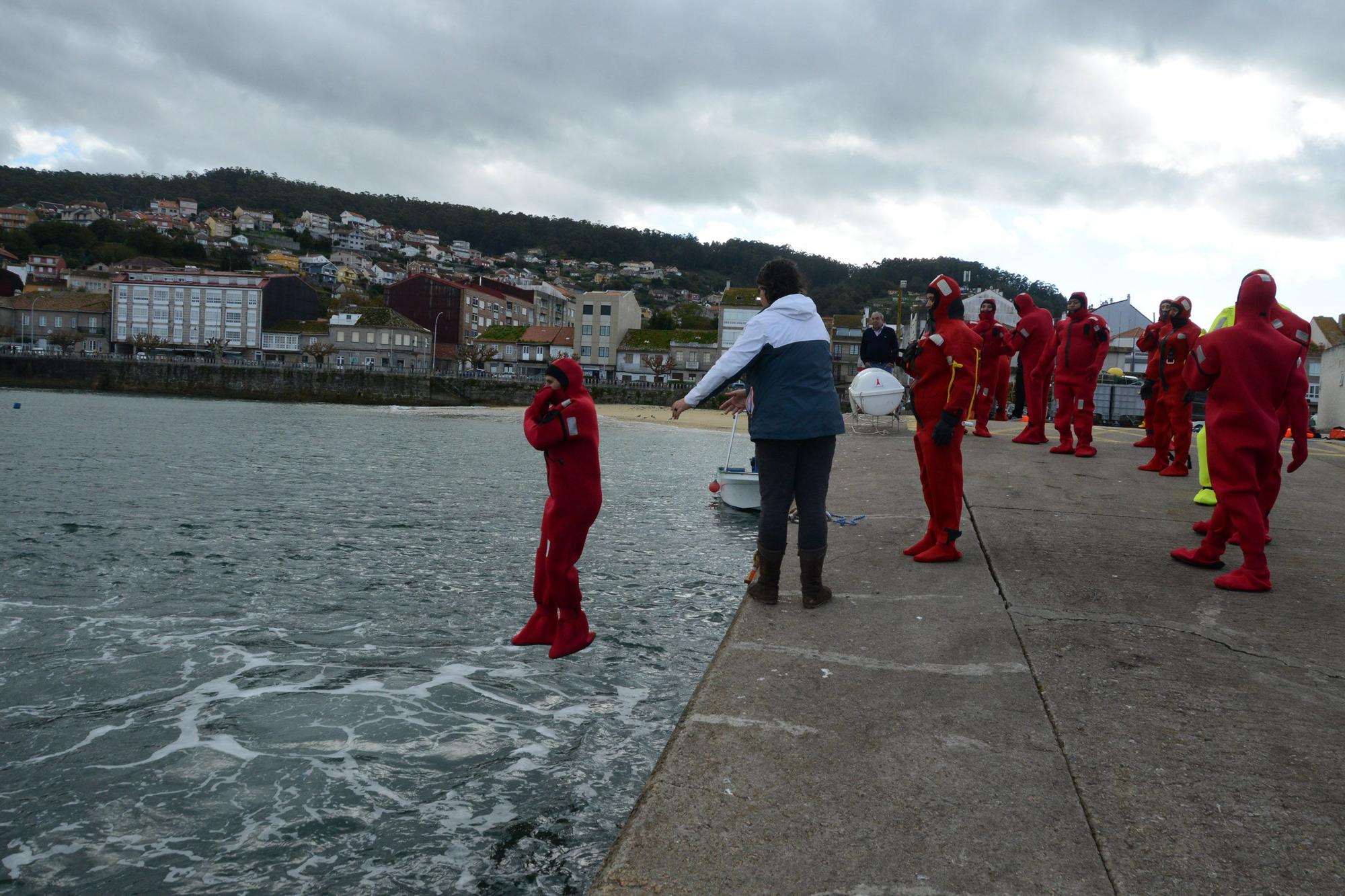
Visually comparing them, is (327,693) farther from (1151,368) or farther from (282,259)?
(282,259)

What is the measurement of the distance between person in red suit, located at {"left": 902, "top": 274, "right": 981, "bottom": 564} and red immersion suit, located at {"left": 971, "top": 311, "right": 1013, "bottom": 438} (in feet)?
25.7

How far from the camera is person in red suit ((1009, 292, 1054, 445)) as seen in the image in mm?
13094

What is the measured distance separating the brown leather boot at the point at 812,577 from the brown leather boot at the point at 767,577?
0.46 ft

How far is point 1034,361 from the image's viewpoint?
13.5m

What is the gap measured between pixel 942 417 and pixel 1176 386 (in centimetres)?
627

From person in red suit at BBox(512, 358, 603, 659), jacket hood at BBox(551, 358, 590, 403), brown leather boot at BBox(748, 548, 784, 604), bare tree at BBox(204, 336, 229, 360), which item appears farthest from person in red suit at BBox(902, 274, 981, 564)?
bare tree at BBox(204, 336, 229, 360)

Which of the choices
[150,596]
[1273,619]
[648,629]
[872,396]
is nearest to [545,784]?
[648,629]

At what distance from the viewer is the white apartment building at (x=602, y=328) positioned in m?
102

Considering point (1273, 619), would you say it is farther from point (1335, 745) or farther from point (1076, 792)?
point (1076, 792)

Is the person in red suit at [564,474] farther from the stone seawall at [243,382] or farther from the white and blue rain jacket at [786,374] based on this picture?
the stone seawall at [243,382]

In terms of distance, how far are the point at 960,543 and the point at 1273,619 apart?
Result: 2329 mm

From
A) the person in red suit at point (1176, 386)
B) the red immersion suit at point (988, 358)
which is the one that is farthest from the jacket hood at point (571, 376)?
the red immersion suit at point (988, 358)

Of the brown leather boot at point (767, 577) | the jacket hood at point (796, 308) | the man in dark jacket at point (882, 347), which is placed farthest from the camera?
the man in dark jacket at point (882, 347)

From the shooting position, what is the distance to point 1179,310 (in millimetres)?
10484
